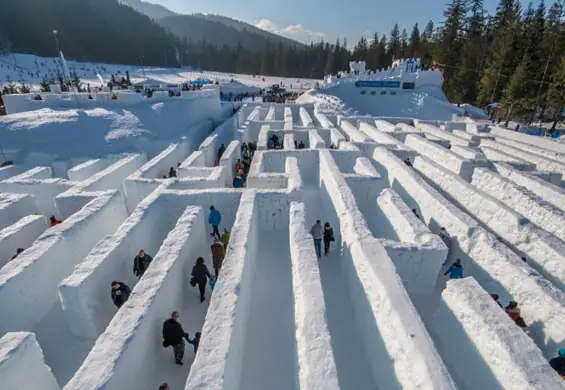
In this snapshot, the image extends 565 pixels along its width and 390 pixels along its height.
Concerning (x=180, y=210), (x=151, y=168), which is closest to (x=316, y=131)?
(x=151, y=168)

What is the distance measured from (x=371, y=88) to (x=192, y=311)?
35.0 metres

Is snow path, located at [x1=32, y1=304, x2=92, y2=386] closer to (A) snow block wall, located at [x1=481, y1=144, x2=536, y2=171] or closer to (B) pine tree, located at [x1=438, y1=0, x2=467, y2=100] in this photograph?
(A) snow block wall, located at [x1=481, y1=144, x2=536, y2=171]

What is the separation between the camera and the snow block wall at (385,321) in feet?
12.9

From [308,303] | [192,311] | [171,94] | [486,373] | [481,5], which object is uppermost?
[481,5]

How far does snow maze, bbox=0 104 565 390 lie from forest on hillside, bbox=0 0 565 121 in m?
25.2

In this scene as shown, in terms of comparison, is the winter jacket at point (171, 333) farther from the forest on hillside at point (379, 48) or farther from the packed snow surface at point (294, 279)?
the forest on hillside at point (379, 48)

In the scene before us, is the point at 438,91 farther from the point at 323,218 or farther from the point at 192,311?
the point at 192,311

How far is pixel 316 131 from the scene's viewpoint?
16.6 metres

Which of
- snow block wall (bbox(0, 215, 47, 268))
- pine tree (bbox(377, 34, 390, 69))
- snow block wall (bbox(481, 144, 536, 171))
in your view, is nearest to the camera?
snow block wall (bbox(0, 215, 47, 268))

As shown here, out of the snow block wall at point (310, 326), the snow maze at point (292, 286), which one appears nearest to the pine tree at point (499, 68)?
the snow maze at point (292, 286)

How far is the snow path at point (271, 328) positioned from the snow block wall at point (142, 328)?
150cm

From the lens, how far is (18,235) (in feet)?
25.6

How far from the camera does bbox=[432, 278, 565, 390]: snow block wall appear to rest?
3.98 metres

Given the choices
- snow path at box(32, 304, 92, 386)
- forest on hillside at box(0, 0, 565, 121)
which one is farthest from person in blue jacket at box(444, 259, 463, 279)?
forest on hillside at box(0, 0, 565, 121)
